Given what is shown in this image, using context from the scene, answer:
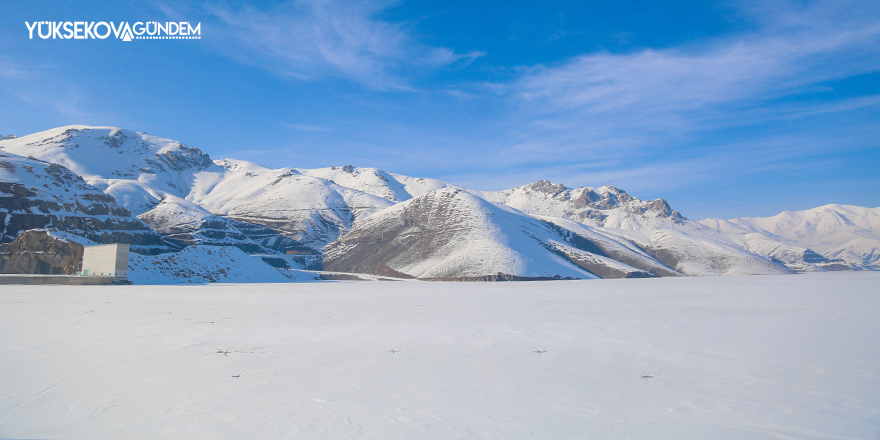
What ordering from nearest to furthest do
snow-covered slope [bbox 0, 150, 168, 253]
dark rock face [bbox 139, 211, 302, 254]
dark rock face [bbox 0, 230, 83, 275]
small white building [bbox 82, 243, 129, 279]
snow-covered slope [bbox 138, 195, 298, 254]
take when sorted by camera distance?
small white building [bbox 82, 243, 129, 279] < dark rock face [bbox 0, 230, 83, 275] < snow-covered slope [bbox 0, 150, 168, 253] < dark rock face [bbox 139, 211, 302, 254] < snow-covered slope [bbox 138, 195, 298, 254]

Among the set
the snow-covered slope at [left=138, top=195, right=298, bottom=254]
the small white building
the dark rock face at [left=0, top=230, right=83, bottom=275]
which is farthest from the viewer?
the snow-covered slope at [left=138, top=195, right=298, bottom=254]

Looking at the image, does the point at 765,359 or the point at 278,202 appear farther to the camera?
the point at 278,202

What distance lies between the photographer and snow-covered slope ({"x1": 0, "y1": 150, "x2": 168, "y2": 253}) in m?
83.1

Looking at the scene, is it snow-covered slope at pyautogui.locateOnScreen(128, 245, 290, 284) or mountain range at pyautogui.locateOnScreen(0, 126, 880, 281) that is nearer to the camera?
snow-covered slope at pyautogui.locateOnScreen(128, 245, 290, 284)

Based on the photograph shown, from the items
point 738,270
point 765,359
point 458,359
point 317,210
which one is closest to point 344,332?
point 458,359

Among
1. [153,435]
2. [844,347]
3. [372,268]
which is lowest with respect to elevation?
[372,268]

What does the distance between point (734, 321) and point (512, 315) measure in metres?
9.09

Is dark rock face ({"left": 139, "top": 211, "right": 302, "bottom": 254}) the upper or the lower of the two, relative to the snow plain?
lower

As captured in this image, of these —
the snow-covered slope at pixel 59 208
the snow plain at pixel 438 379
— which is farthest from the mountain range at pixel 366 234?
the snow plain at pixel 438 379

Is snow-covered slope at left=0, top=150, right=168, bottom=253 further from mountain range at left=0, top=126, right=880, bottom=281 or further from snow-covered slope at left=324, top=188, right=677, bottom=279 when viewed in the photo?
snow-covered slope at left=324, top=188, right=677, bottom=279

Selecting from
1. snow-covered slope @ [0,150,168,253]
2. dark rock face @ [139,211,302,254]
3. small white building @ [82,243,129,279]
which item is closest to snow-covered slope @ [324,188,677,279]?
dark rock face @ [139,211,302,254]

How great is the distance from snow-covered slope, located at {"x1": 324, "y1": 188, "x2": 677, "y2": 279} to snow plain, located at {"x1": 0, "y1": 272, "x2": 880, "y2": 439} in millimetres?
73088

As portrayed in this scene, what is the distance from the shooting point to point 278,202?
19012cm

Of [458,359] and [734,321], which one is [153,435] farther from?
[734,321]
